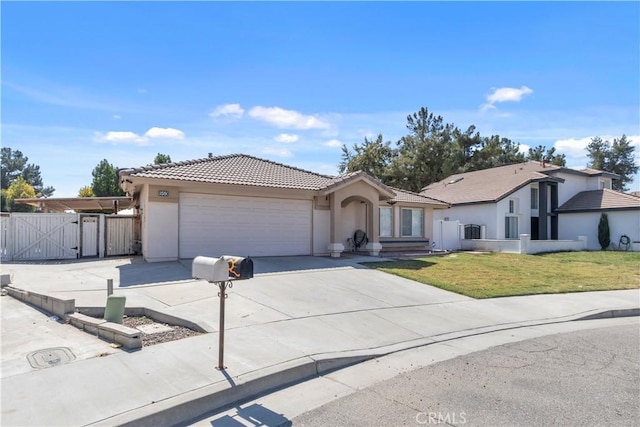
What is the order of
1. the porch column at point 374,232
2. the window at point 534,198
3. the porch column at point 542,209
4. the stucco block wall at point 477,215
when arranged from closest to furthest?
1. the porch column at point 374,232
2. the stucco block wall at point 477,215
3. the porch column at point 542,209
4. the window at point 534,198

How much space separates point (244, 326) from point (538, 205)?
95.4 feet

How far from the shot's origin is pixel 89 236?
Answer: 17219 mm

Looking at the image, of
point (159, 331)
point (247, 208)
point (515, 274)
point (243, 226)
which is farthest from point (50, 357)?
point (515, 274)

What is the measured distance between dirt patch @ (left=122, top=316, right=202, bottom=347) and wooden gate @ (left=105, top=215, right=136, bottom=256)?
11375 millimetres

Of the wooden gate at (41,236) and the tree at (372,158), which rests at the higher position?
the tree at (372,158)

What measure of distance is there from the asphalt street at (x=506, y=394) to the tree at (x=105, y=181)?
4463 cm

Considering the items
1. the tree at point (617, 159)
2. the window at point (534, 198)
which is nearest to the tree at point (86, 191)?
the window at point (534, 198)

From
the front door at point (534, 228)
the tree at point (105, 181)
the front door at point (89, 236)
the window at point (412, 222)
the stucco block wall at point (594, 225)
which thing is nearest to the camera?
the front door at point (89, 236)

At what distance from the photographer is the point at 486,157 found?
1865 inches

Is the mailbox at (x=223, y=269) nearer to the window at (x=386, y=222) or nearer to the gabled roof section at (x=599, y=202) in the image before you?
the window at (x=386, y=222)

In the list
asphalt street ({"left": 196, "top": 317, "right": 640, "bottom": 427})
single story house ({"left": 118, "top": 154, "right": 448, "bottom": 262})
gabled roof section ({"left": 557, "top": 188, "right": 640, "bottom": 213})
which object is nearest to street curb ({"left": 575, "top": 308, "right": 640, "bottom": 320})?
asphalt street ({"left": 196, "top": 317, "right": 640, "bottom": 427})

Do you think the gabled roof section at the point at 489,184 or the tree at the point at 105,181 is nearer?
the gabled roof section at the point at 489,184

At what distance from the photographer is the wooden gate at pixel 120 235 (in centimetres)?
1777

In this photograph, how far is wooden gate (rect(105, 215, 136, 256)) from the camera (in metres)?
17.8
